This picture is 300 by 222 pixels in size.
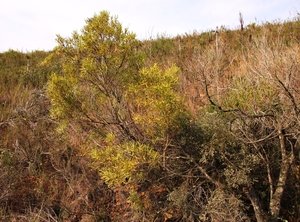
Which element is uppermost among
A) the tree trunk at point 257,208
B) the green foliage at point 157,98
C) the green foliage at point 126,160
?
the green foliage at point 157,98

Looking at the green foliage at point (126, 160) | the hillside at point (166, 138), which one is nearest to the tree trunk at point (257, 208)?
the hillside at point (166, 138)

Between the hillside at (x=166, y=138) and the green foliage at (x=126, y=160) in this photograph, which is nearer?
the green foliage at (x=126, y=160)

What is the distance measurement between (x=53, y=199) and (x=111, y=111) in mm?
1851

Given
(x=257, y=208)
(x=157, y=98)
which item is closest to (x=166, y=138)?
(x=157, y=98)

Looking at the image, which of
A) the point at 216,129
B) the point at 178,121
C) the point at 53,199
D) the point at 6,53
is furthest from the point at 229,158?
the point at 6,53

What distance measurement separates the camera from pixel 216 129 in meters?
4.56

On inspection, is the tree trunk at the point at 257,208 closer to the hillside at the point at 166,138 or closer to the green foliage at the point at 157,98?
the hillside at the point at 166,138

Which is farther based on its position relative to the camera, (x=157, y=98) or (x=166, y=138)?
(x=166, y=138)

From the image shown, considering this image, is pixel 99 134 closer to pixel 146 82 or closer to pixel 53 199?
pixel 146 82

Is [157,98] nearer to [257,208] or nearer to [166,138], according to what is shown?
[166,138]

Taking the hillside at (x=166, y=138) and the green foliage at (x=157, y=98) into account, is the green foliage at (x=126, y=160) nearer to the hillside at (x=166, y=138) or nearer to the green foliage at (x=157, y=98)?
the hillside at (x=166, y=138)

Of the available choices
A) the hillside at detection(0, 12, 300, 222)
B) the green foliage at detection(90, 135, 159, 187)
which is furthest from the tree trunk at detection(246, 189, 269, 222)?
A: the green foliage at detection(90, 135, 159, 187)

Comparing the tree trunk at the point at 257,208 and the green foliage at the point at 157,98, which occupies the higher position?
the green foliage at the point at 157,98

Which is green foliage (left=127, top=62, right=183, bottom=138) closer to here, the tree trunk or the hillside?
the hillside
